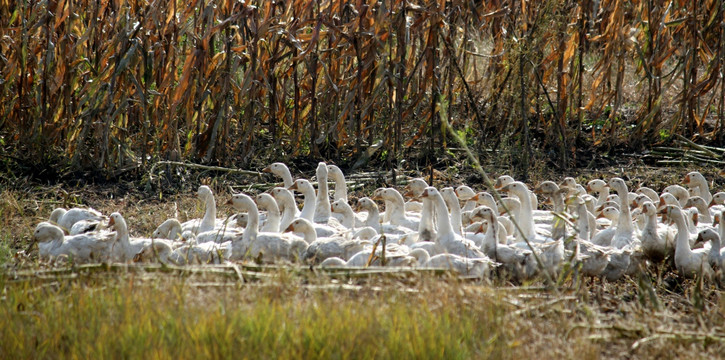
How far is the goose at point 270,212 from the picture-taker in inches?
252

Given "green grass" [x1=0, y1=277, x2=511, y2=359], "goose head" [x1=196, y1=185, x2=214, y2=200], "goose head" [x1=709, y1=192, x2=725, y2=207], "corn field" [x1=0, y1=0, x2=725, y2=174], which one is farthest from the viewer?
"corn field" [x1=0, y1=0, x2=725, y2=174]

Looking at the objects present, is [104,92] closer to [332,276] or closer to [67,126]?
[67,126]

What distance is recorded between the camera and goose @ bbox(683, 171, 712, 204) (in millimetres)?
7572

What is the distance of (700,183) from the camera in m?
7.59

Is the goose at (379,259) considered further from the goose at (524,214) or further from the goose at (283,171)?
the goose at (283,171)

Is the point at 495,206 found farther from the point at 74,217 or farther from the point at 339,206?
the point at 74,217

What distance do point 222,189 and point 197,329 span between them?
427cm

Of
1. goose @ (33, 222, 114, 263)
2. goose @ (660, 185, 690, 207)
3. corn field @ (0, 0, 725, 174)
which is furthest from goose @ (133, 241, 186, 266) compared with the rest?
goose @ (660, 185, 690, 207)

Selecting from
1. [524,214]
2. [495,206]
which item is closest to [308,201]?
[495,206]

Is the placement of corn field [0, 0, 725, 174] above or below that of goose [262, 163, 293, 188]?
above

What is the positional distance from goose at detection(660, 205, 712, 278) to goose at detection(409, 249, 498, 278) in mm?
1418

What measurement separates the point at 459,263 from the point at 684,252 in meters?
1.72

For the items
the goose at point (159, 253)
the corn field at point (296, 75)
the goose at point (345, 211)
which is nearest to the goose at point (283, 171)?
the goose at point (345, 211)

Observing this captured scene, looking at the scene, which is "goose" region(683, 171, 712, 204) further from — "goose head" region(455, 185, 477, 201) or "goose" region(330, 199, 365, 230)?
"goose" region(330, 199, 365, 230)
